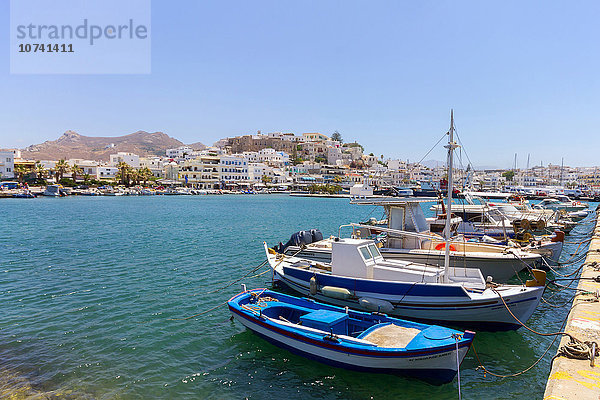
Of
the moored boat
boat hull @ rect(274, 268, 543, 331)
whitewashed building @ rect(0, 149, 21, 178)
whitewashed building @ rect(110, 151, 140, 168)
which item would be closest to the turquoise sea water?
boat hull @ rect(274, 268, 543, 331)

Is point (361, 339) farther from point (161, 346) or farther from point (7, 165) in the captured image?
point (7, 165)

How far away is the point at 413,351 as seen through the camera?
9125mm

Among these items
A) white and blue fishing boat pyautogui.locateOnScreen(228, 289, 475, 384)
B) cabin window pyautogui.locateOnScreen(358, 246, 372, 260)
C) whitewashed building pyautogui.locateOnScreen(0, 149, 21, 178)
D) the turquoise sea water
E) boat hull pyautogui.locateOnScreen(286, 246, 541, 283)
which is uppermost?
whitewashed building pyautogui.locateOnScreen(0, 149, 21, 178)

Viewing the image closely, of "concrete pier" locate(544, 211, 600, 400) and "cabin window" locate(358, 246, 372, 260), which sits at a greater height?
"cabin window" locate(358, 246, 372, 260)

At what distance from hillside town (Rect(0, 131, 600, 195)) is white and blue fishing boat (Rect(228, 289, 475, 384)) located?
91569 millimetres

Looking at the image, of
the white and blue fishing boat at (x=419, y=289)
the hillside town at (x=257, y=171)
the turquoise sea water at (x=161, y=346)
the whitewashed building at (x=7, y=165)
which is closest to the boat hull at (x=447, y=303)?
the white and blue fishing boat at (x=419, y=289)

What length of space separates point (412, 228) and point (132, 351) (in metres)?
13.7

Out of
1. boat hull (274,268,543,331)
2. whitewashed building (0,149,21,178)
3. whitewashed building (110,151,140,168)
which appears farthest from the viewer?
whitewashed building (110,151,140,168)

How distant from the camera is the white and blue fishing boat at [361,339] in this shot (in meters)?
9.35

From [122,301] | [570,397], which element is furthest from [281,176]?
[570,397]

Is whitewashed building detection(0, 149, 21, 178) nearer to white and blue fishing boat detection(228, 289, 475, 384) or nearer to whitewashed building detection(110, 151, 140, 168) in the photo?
whitewashed building detection(110, 151, 140, 168)

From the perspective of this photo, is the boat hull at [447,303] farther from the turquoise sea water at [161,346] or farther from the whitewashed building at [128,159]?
the whitewashed building at [128,159]

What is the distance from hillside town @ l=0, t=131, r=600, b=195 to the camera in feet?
380

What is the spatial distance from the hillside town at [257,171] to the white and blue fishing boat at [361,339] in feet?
300
